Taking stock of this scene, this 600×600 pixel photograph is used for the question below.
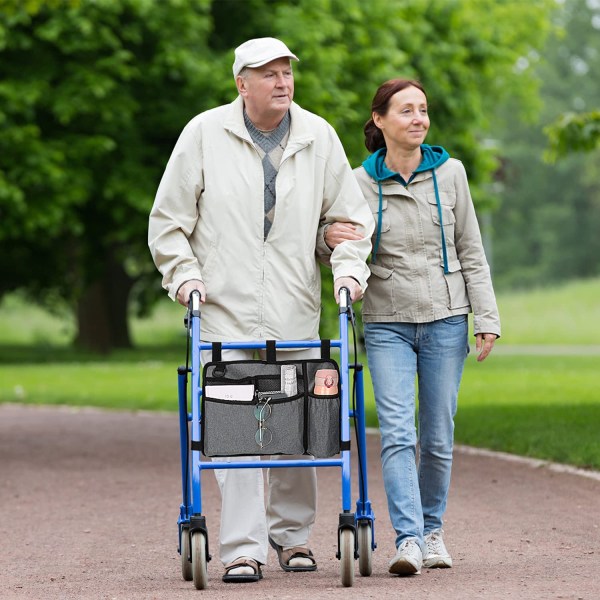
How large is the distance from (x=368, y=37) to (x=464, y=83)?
314cm

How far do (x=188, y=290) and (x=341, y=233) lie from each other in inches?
24.9

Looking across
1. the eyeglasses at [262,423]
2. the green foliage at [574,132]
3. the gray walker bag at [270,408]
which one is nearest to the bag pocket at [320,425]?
the gray walker bag at [270,408]

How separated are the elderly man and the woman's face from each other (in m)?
0.31

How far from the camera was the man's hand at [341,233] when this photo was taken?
5.92 metres

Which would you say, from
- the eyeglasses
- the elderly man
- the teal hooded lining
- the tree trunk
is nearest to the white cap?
the elderly man

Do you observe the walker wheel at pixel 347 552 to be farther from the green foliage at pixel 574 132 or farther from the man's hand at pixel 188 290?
the green foliage at pixel 574 132

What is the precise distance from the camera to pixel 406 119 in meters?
6.17

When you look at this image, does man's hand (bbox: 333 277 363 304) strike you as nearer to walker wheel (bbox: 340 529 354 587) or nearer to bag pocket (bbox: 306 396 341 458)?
bag pocket (bbox: 306 396 341 458)

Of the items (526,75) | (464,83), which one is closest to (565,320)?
(526,75)

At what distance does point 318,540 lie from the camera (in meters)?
7.30

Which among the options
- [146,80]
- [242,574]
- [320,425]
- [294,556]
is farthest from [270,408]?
[146,80]

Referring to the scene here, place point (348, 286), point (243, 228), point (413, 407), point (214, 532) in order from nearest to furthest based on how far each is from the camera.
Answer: point (348, 286)
point (243, 228)
point (413, 407)
point (214, 532)

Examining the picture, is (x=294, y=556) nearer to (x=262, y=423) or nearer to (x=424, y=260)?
(x=262, y=423)

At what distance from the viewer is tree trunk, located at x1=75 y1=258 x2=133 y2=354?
33.8m
